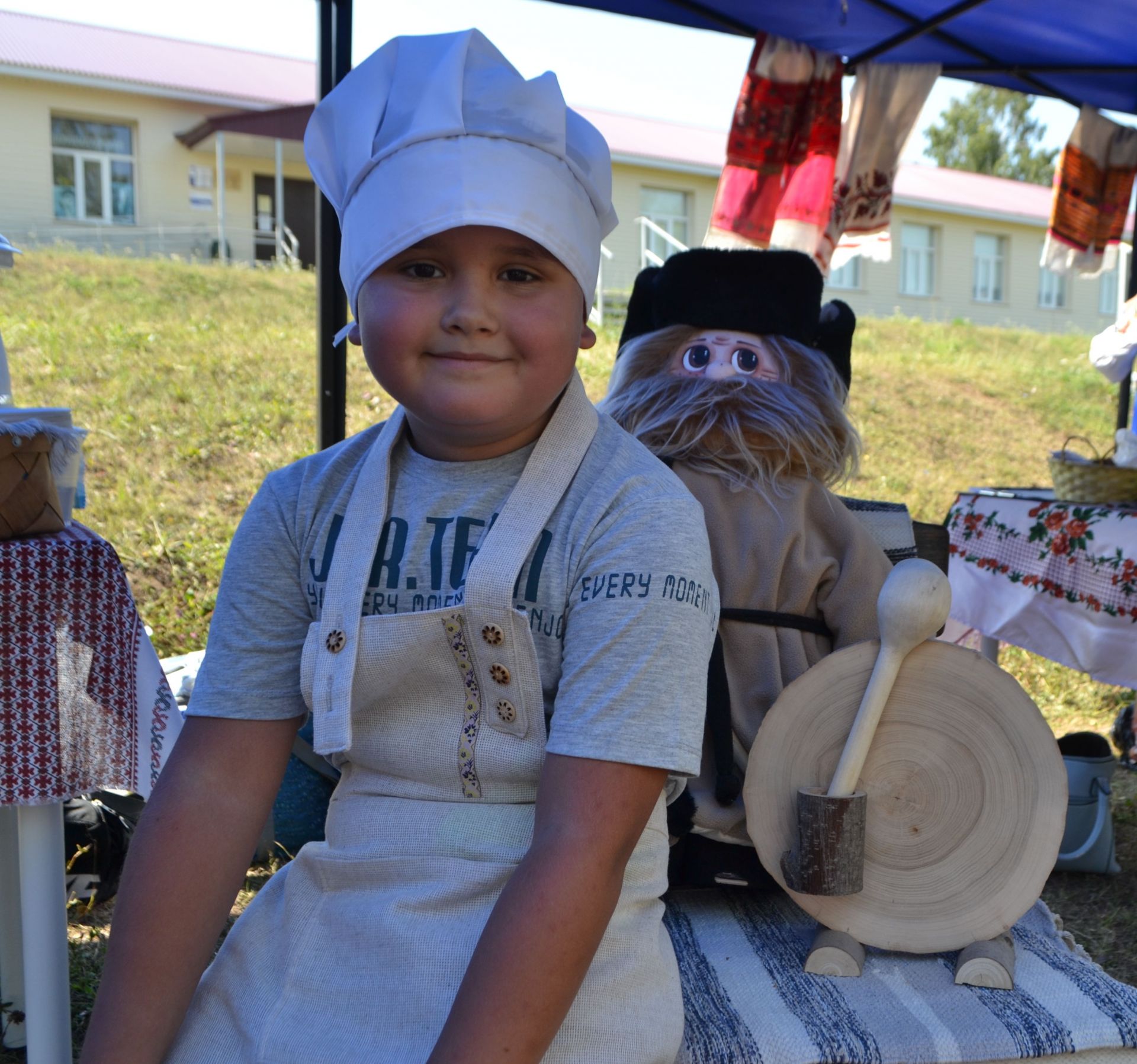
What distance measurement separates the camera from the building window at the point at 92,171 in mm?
14617

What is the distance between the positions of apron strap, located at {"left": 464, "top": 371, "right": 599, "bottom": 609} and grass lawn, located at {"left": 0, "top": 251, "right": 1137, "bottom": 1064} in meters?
1.74

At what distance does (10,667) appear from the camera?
5.33ft

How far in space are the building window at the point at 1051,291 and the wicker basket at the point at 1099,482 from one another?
1998 centimetres

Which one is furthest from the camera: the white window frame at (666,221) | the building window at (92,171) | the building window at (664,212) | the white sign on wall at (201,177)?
the building window at (664,212)

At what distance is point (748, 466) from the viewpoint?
1631mm

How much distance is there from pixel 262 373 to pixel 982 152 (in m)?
29.6

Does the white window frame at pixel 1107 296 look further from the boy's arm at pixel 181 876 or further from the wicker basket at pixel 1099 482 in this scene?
the boy's arm at pixel 181 876

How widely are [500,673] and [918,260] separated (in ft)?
66.1

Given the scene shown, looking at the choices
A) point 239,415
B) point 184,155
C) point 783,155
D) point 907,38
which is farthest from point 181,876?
point 184,155

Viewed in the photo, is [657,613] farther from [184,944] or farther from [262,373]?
[262,373]

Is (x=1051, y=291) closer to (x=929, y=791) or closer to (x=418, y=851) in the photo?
(x=929, y=791)

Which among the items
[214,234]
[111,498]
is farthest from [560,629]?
[214,234]

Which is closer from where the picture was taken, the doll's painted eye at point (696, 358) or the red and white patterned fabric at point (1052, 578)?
the doll's painted eye at point (696, 358)

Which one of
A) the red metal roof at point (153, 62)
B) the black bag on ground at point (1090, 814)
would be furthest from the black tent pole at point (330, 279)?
the red metal roof at point (153, 62)
